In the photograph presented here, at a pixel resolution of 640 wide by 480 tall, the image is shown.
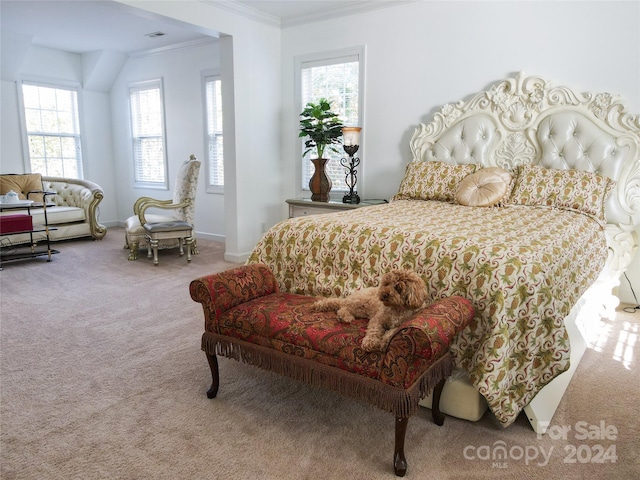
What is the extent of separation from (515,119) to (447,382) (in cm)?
283

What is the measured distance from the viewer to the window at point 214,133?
6.34 m

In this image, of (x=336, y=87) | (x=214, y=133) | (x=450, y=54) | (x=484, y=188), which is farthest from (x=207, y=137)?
(x=484, y=188)

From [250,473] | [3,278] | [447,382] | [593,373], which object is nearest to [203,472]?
[250,473]

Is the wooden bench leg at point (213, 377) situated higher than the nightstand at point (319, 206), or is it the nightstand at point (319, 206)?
the nightstand at point (319, 206)

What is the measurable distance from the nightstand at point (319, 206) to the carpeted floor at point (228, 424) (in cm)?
211

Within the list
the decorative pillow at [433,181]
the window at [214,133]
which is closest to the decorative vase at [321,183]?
the decorative pillow at [433,181]

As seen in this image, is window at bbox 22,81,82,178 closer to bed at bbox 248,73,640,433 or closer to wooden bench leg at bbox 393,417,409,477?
bed at bbox 248,73,640,433

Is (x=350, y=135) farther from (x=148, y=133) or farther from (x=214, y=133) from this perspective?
(x=148, y=133)

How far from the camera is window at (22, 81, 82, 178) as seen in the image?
22.7 ft

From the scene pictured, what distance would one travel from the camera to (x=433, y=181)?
4074 millimetres

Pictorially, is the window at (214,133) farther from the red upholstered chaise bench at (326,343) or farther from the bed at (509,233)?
the red upholstered chaise bench at (326,343)

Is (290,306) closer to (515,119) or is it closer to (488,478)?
(488,478)

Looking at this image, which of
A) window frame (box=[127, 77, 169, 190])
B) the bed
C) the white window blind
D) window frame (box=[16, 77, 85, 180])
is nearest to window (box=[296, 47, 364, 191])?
the white window blind

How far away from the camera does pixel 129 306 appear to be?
3.73 meters
